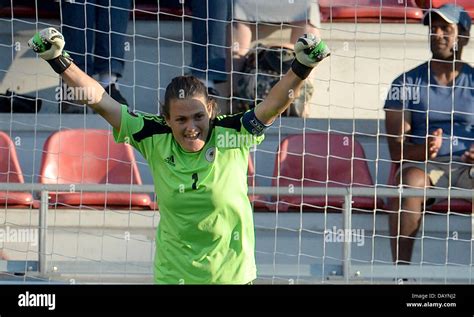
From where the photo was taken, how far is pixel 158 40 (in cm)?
836

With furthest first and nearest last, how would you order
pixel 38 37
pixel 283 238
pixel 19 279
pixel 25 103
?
1. pixel 25 103
2. pixel 283 238
3. pixel 19 279
4. pixel 38 37

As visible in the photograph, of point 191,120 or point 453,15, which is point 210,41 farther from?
point 191,120

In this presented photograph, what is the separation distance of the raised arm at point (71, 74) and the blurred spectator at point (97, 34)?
8.53 ft

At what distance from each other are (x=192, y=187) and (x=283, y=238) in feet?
7.54

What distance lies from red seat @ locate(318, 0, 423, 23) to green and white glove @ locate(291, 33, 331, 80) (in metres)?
3.61

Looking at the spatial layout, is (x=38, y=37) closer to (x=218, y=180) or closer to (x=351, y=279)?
(x=218, y=180)

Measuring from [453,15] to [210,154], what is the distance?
2.97m

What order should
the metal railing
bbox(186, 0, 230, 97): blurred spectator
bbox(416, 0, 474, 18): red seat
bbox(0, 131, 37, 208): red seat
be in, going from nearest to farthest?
the metal railing
bbox(0, 131, 37, 208): red seat
bbox(186, 0, 230, 97): blurred spectator
bbox(416, 0, 474, 18): red seat

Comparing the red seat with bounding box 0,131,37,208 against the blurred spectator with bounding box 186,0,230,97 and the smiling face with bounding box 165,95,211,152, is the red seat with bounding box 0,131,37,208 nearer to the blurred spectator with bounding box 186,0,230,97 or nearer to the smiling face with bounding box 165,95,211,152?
the blurred spectator with bounding box 186,0,230,97

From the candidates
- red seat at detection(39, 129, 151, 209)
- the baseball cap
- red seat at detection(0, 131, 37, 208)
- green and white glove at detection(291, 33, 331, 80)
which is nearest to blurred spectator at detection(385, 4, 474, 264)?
the baseball cap

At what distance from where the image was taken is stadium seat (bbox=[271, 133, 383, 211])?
7840mm

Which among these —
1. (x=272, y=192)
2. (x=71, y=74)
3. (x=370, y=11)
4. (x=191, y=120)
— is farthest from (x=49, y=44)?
(x=370, y=11)

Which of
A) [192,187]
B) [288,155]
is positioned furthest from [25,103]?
[192,187]

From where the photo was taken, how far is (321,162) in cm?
794
